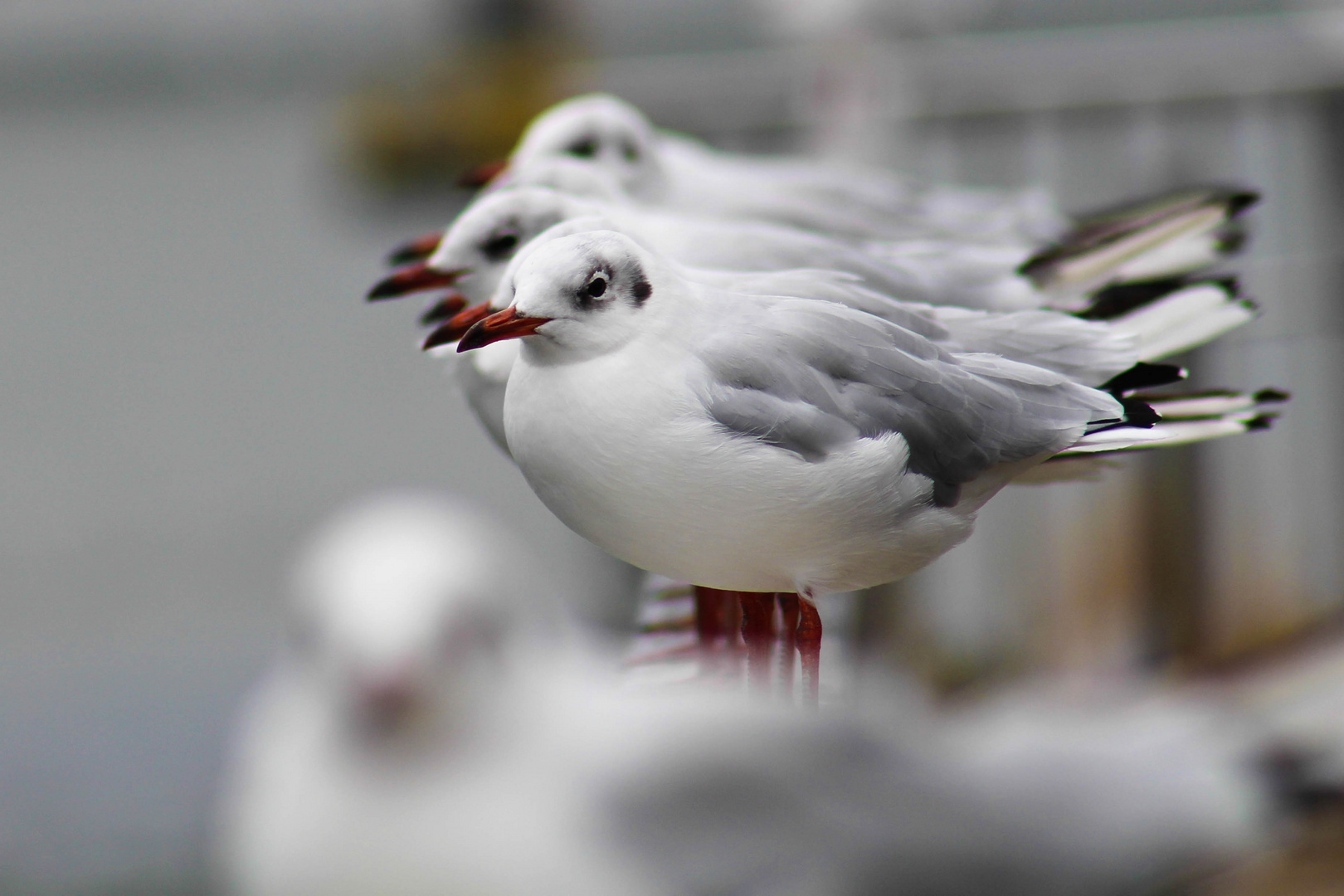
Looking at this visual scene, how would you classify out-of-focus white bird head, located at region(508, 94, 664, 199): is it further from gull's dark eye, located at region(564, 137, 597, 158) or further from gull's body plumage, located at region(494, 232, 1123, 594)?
gull's body plumage, located at region(494, 232, 1123, 594)

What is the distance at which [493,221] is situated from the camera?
14.2 inches

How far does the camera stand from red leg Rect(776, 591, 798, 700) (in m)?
0.34

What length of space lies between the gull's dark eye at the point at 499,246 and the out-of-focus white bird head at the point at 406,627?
3.5 inches

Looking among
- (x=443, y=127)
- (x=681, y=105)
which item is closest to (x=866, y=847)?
(x=681, y=105)

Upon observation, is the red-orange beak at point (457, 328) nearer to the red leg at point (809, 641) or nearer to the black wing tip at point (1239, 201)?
the red leg at point (809, 641)

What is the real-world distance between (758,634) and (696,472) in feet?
0.33

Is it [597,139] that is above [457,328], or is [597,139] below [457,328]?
above

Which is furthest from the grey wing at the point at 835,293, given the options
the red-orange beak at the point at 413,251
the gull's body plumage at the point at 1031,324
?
the red-orange beak at the point at 413,251

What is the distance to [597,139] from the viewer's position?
0.48 meters

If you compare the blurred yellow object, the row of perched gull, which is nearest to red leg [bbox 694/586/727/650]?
the row of perched gull

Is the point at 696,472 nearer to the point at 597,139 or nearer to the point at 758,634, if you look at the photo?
the point at 758,634

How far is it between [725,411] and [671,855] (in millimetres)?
266

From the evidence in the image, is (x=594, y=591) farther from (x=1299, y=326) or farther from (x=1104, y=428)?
(x=1104, y=428)

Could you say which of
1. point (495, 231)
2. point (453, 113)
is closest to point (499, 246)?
point (495, 231)
